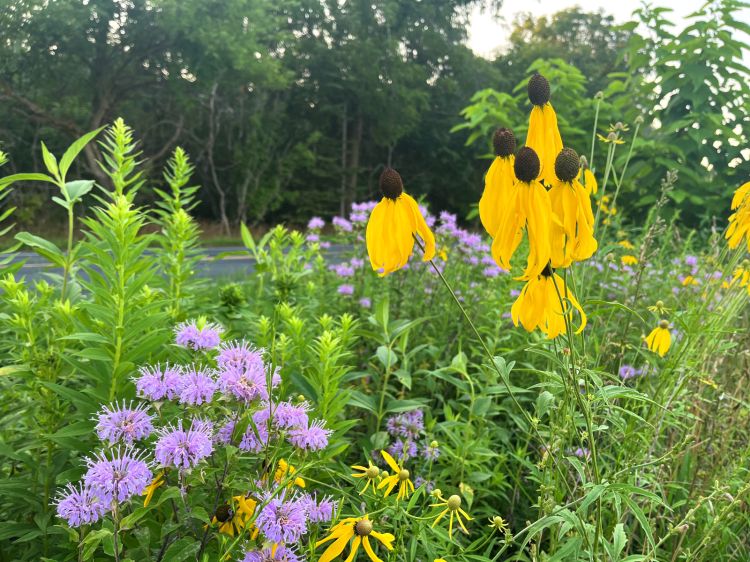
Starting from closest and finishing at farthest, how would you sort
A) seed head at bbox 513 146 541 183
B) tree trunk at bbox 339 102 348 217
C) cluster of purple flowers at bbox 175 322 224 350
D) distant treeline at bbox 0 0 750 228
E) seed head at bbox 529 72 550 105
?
1. seed head at bbox 513 146 541 183
2. seed head at bbox 529 72 550 105
3. cluster of purple flowers at bbox 175 322 224 350
4. distant treeline at bbox 0 0 750 228
5. tree trunk at bbox 339 102 348 217

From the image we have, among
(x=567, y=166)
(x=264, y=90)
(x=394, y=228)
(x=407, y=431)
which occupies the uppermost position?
(x=264, y=90)

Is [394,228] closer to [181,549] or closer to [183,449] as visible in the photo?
[183,449]

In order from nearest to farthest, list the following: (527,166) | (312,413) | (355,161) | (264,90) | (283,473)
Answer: (527,166), (283,473), (312,413), (264,90), (355,161)

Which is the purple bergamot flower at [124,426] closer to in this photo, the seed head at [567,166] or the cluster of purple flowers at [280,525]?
the cluster of purple flowers at [280,525]

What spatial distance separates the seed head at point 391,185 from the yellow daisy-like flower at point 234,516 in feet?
2.06

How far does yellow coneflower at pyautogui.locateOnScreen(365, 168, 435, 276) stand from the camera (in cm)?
98

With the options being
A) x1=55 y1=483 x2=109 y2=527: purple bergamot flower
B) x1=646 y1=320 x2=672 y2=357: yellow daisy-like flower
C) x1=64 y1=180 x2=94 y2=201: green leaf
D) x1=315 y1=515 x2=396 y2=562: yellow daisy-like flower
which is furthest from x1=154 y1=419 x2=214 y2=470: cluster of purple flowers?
x1=646 y1=320 x2=672 y2=357: yellow daisy-like flower

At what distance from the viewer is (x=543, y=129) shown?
958 mm

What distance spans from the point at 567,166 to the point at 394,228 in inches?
12.6

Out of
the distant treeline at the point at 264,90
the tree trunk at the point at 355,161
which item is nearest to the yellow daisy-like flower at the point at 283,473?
the distant treeline at the point at 264,90

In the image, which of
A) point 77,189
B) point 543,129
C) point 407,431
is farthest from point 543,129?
point 77,189

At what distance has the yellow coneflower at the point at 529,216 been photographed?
0.83 metres

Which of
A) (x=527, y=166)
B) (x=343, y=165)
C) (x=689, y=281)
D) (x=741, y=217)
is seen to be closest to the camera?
(x=527, y=166)

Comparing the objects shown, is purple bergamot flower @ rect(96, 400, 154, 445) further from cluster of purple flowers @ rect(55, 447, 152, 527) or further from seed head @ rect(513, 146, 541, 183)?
seed head @ rect(513, 146, 541, 183)
